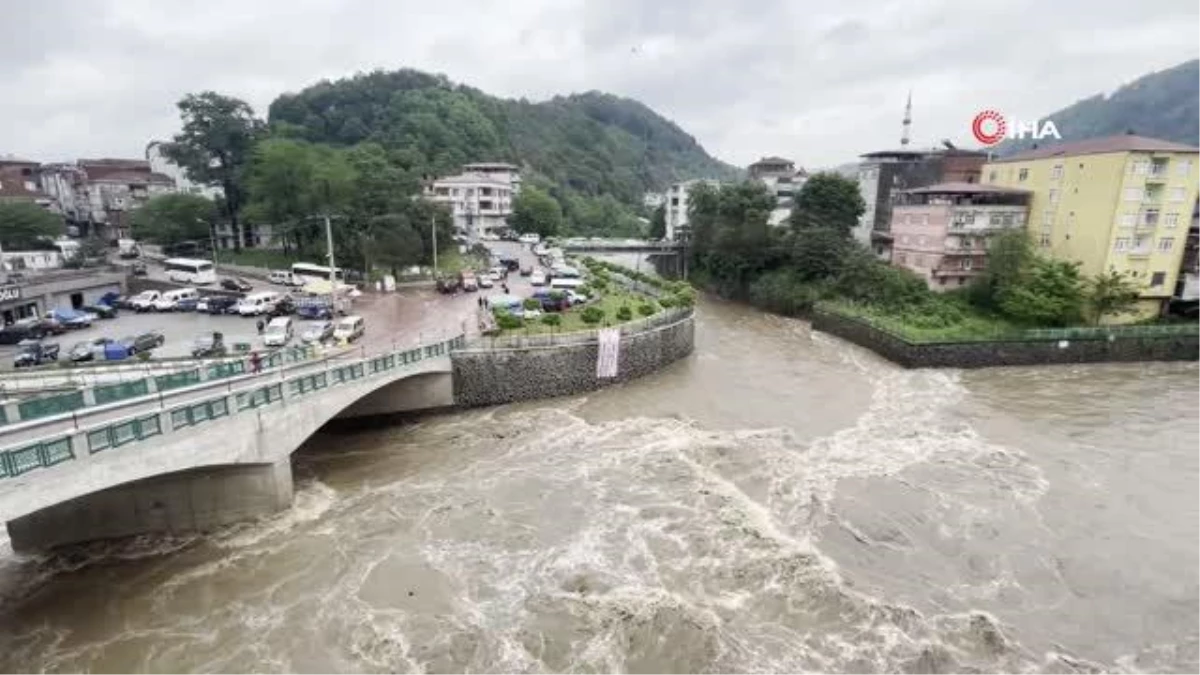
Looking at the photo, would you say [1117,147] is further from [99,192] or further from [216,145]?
[99,192]

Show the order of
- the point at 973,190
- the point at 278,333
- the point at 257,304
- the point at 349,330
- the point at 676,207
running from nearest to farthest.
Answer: the point at 278,333
the point at 349,330
the point at 257,304
the point at 973,190
the point at 676,207

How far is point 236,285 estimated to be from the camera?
41281 mm

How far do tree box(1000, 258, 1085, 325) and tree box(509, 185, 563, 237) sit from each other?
55.8 meters

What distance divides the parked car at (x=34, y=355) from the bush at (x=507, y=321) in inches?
712

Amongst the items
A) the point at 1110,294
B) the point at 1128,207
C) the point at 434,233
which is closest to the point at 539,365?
the point at 434,233

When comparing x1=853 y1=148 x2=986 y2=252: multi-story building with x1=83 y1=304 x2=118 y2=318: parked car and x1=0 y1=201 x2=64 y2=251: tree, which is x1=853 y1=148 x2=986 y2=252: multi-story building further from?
x1=0 y1=201 x2=64 y2=251: tree

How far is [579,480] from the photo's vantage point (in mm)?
21266

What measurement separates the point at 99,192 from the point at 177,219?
24414 mm

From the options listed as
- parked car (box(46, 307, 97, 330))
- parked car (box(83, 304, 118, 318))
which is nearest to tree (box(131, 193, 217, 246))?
parked car (box(83, 304, 118, 318))

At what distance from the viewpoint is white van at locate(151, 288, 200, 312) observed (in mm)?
36719

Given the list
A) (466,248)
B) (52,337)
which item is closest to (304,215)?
(466,248)

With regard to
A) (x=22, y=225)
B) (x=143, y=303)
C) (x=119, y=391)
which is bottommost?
(x=143, y=303)

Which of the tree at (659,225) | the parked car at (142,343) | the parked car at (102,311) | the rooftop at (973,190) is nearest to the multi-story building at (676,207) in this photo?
the tree at (659,225)

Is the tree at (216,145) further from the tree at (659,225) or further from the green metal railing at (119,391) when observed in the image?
the tree at (659,225)
